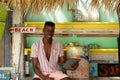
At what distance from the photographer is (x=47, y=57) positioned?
4.45 meters

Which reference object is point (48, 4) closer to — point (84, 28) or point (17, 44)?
point (17, 44)

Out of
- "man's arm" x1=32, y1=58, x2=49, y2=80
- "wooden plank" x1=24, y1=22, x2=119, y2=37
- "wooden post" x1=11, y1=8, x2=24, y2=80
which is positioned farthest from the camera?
"wooden plank" x1=24, y1=22, x2=119, y2=37

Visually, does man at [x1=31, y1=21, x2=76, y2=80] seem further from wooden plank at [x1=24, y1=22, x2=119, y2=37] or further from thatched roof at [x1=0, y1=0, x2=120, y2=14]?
wooden plank at [x1=24, y1=22, x2=119, y2=37]

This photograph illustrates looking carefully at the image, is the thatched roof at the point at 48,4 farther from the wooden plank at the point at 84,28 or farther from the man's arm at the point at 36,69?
the wooden plank at the point at 84,28

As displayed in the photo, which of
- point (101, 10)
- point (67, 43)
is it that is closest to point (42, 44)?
point (67, 43)

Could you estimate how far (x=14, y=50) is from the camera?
5.09m

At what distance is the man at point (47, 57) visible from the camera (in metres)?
4.32

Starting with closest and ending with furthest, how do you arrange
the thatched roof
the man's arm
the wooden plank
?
the thatched roof < the man's arm < the wooden plank

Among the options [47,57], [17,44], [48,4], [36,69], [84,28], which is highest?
[48,4]

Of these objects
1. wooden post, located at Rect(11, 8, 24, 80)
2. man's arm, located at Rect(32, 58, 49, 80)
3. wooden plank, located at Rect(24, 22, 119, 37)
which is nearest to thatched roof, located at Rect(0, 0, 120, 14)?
man's arm, located at Rect(32, 58, 49, 80)

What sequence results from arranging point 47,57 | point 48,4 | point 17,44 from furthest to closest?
point 17,44 → point 47,57 → point 48,4

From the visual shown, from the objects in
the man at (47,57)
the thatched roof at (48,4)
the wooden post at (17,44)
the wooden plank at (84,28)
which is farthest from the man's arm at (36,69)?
the wooden plank at (84,28)

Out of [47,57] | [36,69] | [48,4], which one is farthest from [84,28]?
[48,4]

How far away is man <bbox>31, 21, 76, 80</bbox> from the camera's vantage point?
170 inches
